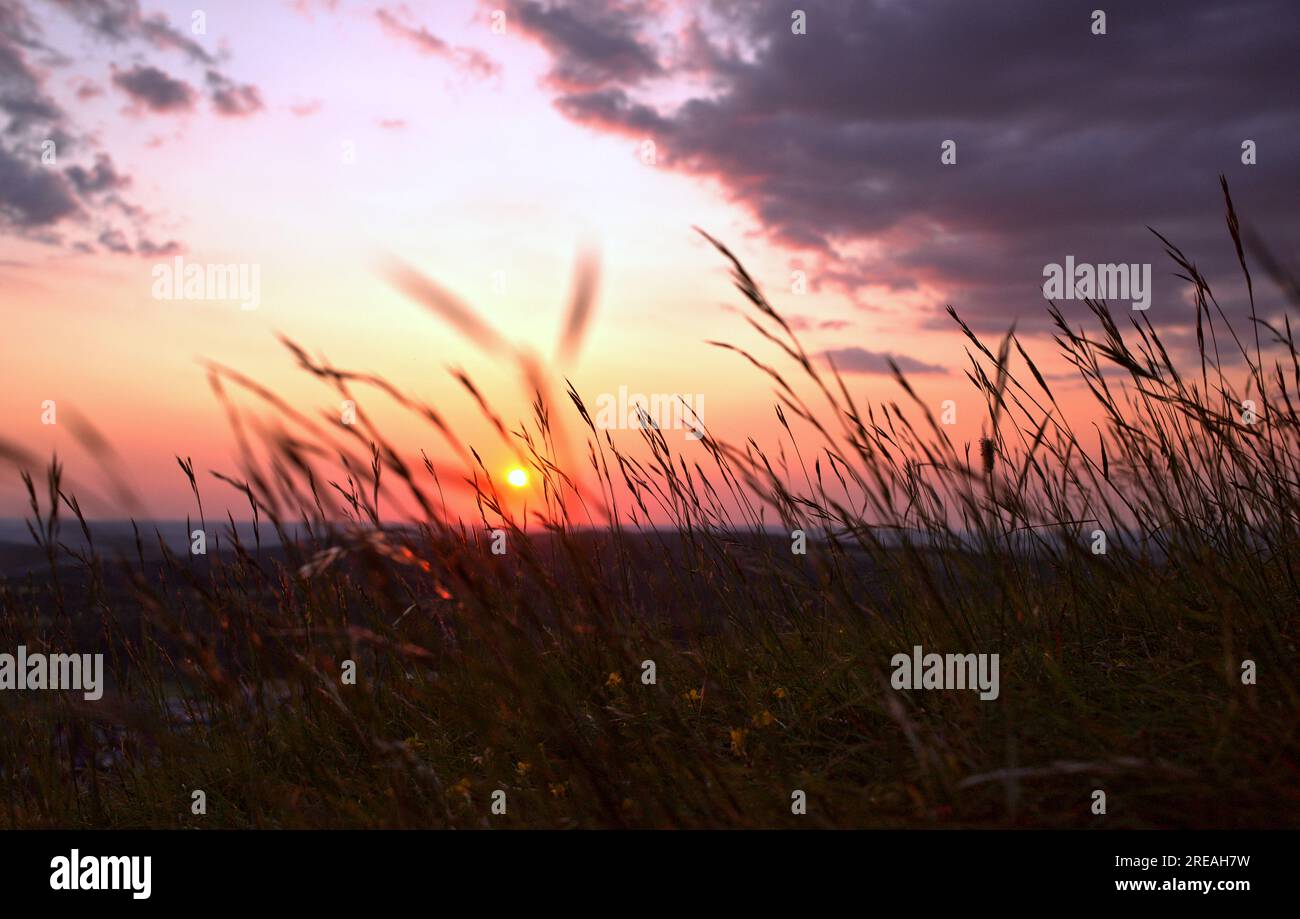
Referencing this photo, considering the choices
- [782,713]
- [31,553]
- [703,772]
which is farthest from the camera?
[31,553]

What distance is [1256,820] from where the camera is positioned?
4.40 ft

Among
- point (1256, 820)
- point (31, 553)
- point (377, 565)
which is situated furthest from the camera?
point (31, 553)

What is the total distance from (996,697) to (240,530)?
7.40 ft

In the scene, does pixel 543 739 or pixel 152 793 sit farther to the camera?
pixel 152 793

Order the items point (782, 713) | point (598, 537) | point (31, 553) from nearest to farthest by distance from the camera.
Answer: point (782, 713) < point (31, 553) < point (598, 537)

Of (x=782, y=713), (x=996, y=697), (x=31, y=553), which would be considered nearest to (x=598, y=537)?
(x=782, y=713)
